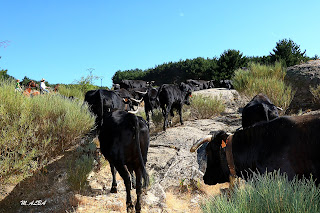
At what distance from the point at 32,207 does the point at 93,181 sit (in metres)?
1.29

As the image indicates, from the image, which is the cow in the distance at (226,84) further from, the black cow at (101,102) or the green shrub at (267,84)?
the black cow at (101,102)

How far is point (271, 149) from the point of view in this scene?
3.25m

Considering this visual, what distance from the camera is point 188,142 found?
762 cm

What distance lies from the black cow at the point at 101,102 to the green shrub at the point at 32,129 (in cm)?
36

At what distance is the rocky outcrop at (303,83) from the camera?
12.5 meters

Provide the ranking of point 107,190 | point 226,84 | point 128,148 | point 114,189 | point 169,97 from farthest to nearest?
point 226,84 < point 169,97 < point 107,190 < point 114,189 < point 128,148

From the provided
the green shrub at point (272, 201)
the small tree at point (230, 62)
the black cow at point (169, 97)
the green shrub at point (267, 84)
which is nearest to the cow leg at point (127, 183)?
the green shrub at point (272, 201)

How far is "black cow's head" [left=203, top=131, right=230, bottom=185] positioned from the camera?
3753 mm

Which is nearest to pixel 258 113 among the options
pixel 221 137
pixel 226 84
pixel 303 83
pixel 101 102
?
pixel 221 137

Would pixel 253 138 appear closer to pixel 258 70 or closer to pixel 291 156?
pixel 291 156

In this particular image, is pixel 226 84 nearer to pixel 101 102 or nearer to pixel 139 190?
pixel 101 102

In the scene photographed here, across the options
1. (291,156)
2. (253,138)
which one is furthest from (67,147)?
(291,156)

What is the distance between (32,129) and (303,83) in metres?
12.8

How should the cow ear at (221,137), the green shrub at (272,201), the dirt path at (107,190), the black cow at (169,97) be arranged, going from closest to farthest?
the green shrub at (272,201)
the cow ear at (221,137)
the dirt path at (107,190)
the black cow at (169,97)
